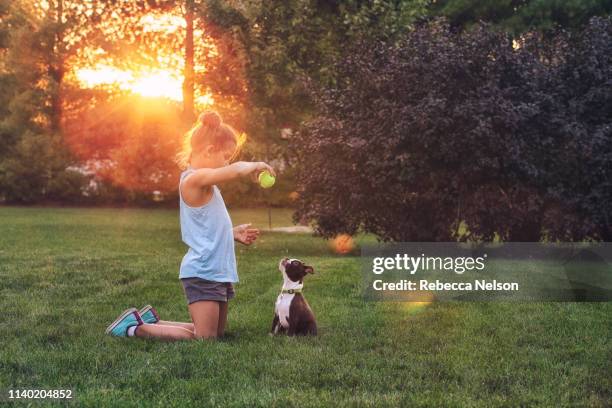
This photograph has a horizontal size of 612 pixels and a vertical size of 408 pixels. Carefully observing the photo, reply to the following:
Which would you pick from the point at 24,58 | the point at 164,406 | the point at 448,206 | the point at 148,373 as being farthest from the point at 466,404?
the point at 24,58

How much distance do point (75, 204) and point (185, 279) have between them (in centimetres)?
3043

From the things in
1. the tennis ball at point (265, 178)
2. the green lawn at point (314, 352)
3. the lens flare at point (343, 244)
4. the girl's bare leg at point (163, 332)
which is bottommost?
the lens flare at point (343, 244)

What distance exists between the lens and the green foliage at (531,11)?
24.4 m

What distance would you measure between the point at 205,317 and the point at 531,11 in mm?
21863

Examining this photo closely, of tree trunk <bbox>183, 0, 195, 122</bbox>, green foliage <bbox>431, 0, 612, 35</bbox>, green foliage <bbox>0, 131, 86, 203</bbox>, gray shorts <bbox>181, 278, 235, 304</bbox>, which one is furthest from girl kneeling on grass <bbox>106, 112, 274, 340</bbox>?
green foliage <bbox>0, 131, 86, 203</bbox>

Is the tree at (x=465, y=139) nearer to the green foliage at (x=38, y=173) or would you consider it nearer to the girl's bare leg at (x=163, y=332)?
the girl's bare leg at (x=163, y=332)

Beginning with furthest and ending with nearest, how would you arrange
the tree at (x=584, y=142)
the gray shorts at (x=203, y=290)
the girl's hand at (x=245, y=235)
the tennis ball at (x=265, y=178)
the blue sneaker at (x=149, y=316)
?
the tree at (x=584, y=142) < the blue sneaker at (x=149, y=316) < the girl's hand at (x=245, y=235) < the gray shorts at (x=203, y=290) < the tennis ball at (x=265, y=178)

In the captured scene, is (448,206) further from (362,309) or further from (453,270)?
(362,309)

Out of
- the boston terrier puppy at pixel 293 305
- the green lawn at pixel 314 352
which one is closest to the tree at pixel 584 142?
the green lawn at pixel 314 352

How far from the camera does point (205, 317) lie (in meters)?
5.70

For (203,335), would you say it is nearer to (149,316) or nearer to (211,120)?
(149,316)

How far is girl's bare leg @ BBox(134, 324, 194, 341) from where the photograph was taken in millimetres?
5715

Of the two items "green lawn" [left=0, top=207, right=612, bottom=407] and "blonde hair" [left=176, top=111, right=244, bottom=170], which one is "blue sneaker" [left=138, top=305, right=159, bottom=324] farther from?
"blonde hair" [left=176, top=111, right=244, bottom=170]

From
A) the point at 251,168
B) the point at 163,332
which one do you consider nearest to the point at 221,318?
the point at 163,332
